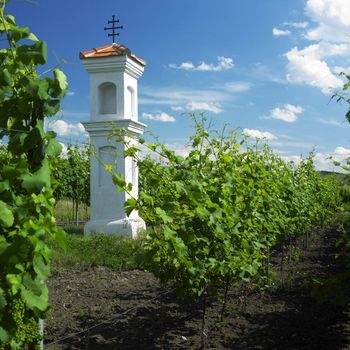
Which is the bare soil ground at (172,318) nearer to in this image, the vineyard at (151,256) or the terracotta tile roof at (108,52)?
the vineyard at (151,256)

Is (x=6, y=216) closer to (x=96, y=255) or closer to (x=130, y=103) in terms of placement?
(x=96, y=255)

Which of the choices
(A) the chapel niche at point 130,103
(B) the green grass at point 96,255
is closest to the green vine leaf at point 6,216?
(B) the green grass at point 96,255

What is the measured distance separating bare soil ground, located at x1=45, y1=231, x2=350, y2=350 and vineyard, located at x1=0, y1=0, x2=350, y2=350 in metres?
0.02

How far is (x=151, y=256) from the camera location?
13.1 feet

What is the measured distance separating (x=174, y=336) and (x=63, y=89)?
10.2 ft

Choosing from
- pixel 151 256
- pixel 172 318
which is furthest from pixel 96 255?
pixel 151 256

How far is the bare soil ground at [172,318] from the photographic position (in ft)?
15.6

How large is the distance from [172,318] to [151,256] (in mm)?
1716

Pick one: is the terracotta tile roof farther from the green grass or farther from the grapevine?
the grapevine

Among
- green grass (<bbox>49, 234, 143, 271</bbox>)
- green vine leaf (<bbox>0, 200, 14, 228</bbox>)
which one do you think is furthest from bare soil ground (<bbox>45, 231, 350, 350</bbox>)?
green vine leaf (<bbox>0, 200, 14, 228</bbox>)

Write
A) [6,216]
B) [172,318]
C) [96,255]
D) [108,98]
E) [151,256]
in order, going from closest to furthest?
[6,216] < [151,256] < [172,318] < [96,255] < [108,98]

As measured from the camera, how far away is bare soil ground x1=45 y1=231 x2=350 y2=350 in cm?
476

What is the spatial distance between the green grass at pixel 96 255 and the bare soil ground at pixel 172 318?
60cm

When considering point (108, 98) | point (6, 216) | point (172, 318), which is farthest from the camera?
point (108, 98)
